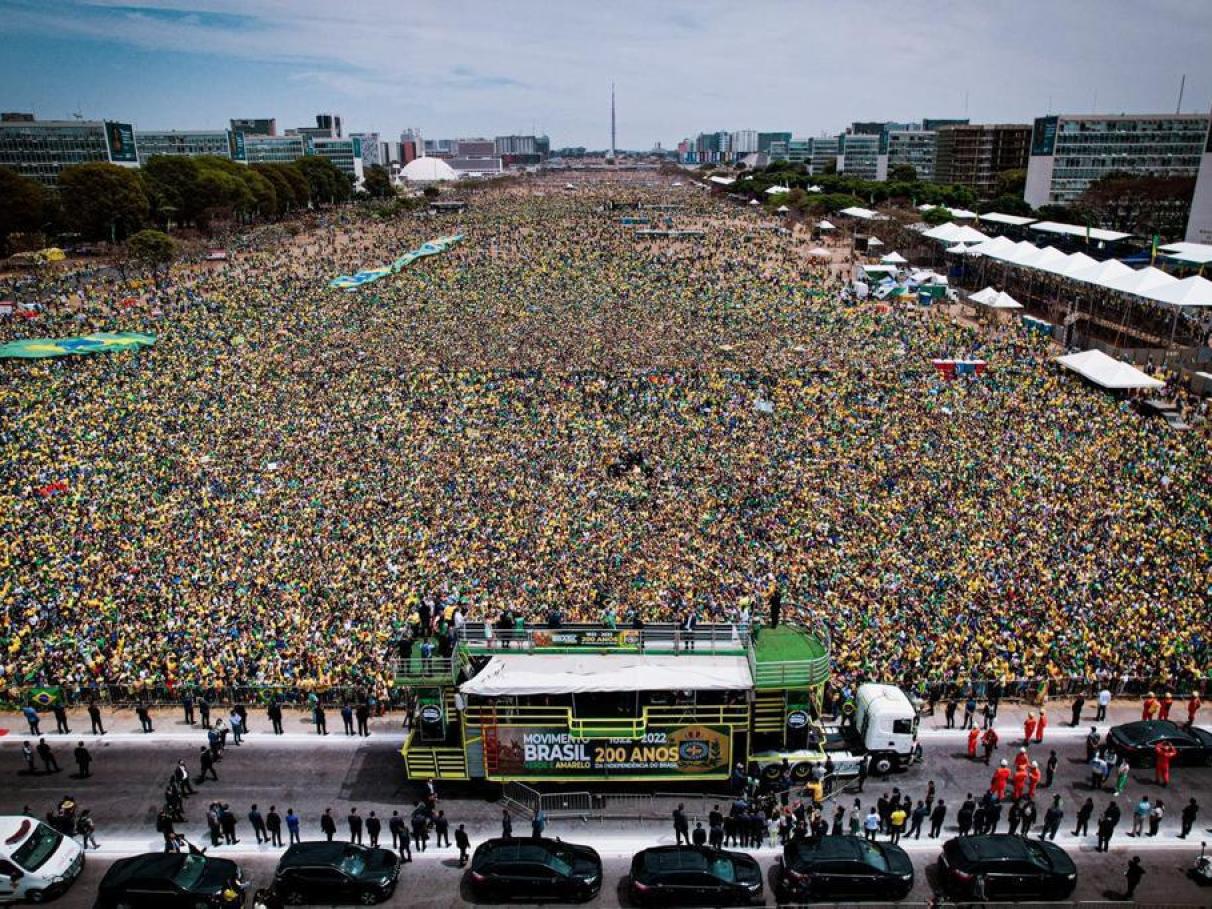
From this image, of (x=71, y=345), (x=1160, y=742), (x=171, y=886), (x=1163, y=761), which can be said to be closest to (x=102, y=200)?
(x=71, y=345)

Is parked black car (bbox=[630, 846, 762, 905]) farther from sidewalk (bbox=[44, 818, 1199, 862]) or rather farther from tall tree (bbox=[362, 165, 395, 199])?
tall tree (bbox=[362, 165, 395, 199])

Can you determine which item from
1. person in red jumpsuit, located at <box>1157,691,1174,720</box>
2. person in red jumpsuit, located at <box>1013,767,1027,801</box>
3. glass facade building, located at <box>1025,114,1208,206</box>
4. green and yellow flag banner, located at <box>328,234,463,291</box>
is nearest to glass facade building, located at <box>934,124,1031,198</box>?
glass facade building, located at <box>1025,114,1208,206</box>

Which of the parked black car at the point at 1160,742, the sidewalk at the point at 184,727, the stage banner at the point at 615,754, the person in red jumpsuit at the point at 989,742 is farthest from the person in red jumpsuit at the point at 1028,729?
the sidewalk at the point at 184,727

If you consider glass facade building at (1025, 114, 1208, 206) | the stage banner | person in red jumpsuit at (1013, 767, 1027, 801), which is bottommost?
person in red jumpsuit at (1013, 767, 1027, 801)

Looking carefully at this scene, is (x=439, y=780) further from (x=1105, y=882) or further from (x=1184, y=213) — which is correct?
(x=1184, y=213)

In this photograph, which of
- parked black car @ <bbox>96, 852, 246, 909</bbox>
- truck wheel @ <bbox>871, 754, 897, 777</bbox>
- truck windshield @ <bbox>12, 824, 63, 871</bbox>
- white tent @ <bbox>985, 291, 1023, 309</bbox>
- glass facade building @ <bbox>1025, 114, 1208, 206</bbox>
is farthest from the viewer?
glass facade building @ <bbox>1025, 114, 1208, 206</bbox>

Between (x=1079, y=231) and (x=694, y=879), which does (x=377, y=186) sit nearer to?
(x=1079, y=231)
